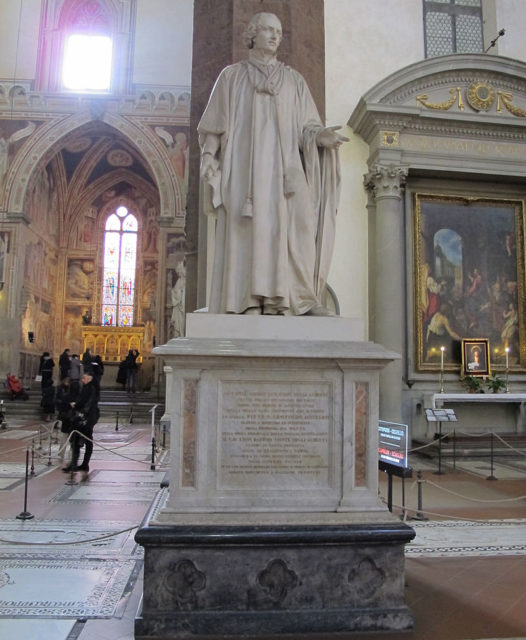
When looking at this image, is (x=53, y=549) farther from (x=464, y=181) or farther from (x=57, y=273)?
(x=57, y=273)

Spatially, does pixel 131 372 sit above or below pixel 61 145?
below

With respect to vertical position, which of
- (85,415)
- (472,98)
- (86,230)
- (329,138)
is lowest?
(85,415)

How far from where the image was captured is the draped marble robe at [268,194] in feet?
12.9

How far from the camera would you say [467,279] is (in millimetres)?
13930

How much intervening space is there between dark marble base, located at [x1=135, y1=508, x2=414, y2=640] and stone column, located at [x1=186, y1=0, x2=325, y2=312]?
4458mm

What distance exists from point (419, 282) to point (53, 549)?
1052cm

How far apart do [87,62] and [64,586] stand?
25124 millimetres

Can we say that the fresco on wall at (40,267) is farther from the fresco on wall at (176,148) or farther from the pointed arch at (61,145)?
the fresco on wall at (176,148)

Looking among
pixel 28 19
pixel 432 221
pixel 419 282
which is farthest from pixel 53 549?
pixel 28 19

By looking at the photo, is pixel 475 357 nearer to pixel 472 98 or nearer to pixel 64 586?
pixel 472 98

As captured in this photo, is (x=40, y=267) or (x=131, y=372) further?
(x=40, y=267)

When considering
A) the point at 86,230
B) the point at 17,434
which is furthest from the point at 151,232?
the point at 17,434

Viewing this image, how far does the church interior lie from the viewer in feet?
15.8

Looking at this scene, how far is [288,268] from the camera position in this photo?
13.1ft
